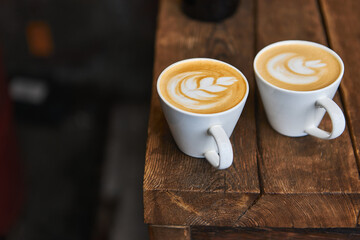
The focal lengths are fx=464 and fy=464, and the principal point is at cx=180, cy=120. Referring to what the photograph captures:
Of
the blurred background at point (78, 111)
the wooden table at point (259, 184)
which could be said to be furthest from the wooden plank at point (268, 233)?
the blurred background at point (78, 111)

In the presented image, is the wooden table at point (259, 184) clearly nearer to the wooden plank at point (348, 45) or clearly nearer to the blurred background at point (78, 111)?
the wooden plank at point (348, 45)

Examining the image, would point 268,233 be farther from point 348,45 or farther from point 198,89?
point 348,45

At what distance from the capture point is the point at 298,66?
0.78 meters

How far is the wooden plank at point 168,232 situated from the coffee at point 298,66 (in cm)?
29

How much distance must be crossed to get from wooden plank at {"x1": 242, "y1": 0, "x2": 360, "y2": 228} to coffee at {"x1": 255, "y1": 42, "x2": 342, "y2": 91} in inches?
4.2

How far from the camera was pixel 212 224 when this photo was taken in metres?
0.77

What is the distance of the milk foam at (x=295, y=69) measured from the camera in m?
0.75

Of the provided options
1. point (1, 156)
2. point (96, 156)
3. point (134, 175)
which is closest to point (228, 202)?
point (1, 156)

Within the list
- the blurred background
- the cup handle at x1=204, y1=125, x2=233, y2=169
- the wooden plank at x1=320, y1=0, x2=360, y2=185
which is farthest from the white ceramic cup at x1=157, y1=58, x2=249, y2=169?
the blurred background

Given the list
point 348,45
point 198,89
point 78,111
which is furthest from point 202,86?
point 78,111

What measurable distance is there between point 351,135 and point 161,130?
0.33m

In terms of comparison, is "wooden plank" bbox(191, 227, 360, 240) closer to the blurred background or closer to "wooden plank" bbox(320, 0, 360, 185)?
"wooden plank" bbox(320, 0, 360, 185)

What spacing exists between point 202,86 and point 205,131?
9cm

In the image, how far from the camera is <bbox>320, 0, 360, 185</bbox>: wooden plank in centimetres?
84
